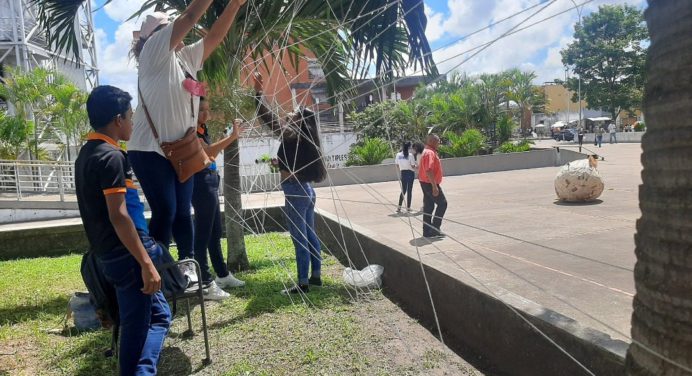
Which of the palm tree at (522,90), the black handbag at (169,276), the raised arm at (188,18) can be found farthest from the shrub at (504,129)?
the black handbag at (169,276)

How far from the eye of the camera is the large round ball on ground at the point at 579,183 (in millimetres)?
9570

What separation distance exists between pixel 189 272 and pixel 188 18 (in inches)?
55.4

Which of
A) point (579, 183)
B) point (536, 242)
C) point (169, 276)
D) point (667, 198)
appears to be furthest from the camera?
point (579, 183)

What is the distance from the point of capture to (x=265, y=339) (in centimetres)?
323

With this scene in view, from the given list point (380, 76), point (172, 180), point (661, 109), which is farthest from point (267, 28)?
point (661, 109)

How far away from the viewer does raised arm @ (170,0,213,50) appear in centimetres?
257

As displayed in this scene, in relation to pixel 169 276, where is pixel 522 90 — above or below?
above

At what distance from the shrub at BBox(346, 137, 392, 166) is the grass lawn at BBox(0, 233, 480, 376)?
1513 centimetres

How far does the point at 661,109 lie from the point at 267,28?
11.9 feet

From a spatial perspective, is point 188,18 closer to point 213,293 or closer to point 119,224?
point 119,224

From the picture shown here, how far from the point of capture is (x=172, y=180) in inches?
119

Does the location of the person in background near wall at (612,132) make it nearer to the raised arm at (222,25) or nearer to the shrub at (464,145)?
the shrub at (464,145)

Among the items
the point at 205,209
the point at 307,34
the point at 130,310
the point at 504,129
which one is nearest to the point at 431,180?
the point at 307,34

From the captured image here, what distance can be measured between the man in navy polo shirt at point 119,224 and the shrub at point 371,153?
17.1 meters
